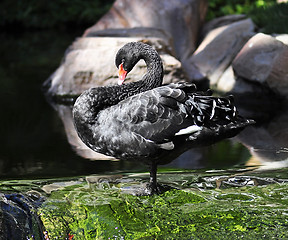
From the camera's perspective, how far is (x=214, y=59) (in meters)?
6.99

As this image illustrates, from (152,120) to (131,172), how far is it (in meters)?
1.03

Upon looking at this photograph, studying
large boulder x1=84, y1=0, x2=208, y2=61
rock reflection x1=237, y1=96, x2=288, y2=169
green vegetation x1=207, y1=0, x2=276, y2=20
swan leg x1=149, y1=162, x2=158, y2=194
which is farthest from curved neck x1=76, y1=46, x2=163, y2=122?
green vegetation x1=207, y1=0, x2=276, y2=20

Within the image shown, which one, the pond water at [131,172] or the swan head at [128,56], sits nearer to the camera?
the pond water at [131,172]

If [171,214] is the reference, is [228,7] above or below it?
above

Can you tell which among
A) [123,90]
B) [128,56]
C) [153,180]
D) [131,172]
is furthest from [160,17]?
[153,180]

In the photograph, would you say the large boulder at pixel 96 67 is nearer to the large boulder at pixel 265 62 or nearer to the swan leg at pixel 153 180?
the large boulder at pixel 265 62

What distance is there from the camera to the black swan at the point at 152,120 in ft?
9.22

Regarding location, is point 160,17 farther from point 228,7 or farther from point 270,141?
point 270,141

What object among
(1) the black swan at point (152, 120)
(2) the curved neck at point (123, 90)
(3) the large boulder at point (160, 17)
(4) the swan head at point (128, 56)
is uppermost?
(3) the large boulder at point (160, 17)

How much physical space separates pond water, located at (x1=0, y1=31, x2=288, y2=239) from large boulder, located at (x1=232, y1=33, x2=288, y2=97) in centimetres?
23

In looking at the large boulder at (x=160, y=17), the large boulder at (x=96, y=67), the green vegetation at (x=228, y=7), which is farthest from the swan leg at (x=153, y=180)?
the green vegetation at (x=228, y=7)

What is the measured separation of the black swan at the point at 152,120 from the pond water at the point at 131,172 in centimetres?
28

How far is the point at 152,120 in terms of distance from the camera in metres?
2.82

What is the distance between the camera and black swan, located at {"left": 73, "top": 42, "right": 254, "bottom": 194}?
2.81 m
